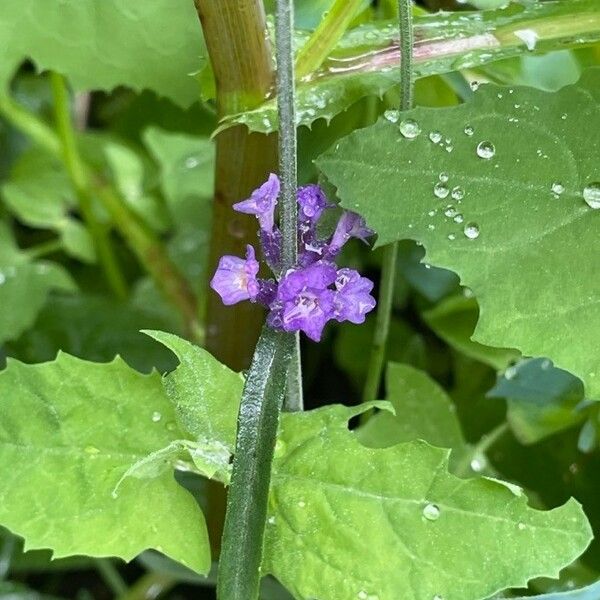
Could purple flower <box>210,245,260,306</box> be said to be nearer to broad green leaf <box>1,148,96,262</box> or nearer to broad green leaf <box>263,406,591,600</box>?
broad green leaf <box>263,406,591,600</box>

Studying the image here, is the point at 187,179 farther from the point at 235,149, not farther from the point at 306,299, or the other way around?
the point at 306,299

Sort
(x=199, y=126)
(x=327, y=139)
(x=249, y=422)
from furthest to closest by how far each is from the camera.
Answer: (x=199, y=126), (x=327, y=139), (x=249, y=422)

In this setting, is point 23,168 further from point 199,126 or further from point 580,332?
point 580,332

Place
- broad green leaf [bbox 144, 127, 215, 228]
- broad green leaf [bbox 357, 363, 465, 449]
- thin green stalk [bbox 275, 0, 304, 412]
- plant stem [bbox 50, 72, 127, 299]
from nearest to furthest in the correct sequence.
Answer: thin green stalk [bbox 275, 0, 304, 412] → broad green leaf [bbox 357, 363, 465, 449] → plant stem [bbox 50, 72, 127, 299] → broad green leaf [bbox 144, 127, 215, 228]

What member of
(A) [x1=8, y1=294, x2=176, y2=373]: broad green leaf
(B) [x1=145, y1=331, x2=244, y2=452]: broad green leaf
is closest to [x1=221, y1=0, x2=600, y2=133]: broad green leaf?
(B) [x1=145, y1=331, x2=244, y2=452]: broad green leaf

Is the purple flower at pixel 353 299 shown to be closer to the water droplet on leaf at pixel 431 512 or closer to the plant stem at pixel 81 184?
the water droplet on leaf at pixel 431 512

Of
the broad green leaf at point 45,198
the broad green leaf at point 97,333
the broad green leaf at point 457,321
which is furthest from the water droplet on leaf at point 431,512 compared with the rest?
the broad green leaf at point 45,198

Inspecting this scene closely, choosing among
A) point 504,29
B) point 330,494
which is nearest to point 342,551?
point 330,494
